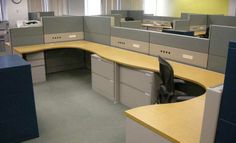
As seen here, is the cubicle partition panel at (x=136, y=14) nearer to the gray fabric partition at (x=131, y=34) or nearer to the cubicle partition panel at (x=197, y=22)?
the cubicle partition panel at (x=197, y=22)

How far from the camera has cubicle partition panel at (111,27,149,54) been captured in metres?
3.88

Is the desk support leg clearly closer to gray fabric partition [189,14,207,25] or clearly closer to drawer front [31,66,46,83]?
drawer front [31,66,46,83]

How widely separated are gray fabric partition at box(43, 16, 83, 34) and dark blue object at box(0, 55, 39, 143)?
234 cm

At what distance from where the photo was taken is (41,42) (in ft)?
15.9

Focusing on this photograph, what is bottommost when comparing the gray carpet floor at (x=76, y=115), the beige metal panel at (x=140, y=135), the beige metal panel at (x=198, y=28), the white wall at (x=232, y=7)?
the gray carpet floor at (x=76, y=115)

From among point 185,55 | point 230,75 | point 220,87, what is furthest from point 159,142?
point 185,55

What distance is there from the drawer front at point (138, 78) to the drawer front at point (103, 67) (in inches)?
7.4

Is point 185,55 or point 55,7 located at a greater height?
point 55,7

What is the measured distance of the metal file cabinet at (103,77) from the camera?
142 inches

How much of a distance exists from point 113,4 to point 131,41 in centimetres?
613

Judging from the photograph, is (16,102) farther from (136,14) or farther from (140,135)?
(136,14)

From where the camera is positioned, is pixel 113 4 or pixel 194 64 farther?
pixel 113 4

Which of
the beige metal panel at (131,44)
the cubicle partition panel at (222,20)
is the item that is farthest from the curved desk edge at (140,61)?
the cubicle partition panel at (222,20)

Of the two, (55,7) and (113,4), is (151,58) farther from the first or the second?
(113,4)
